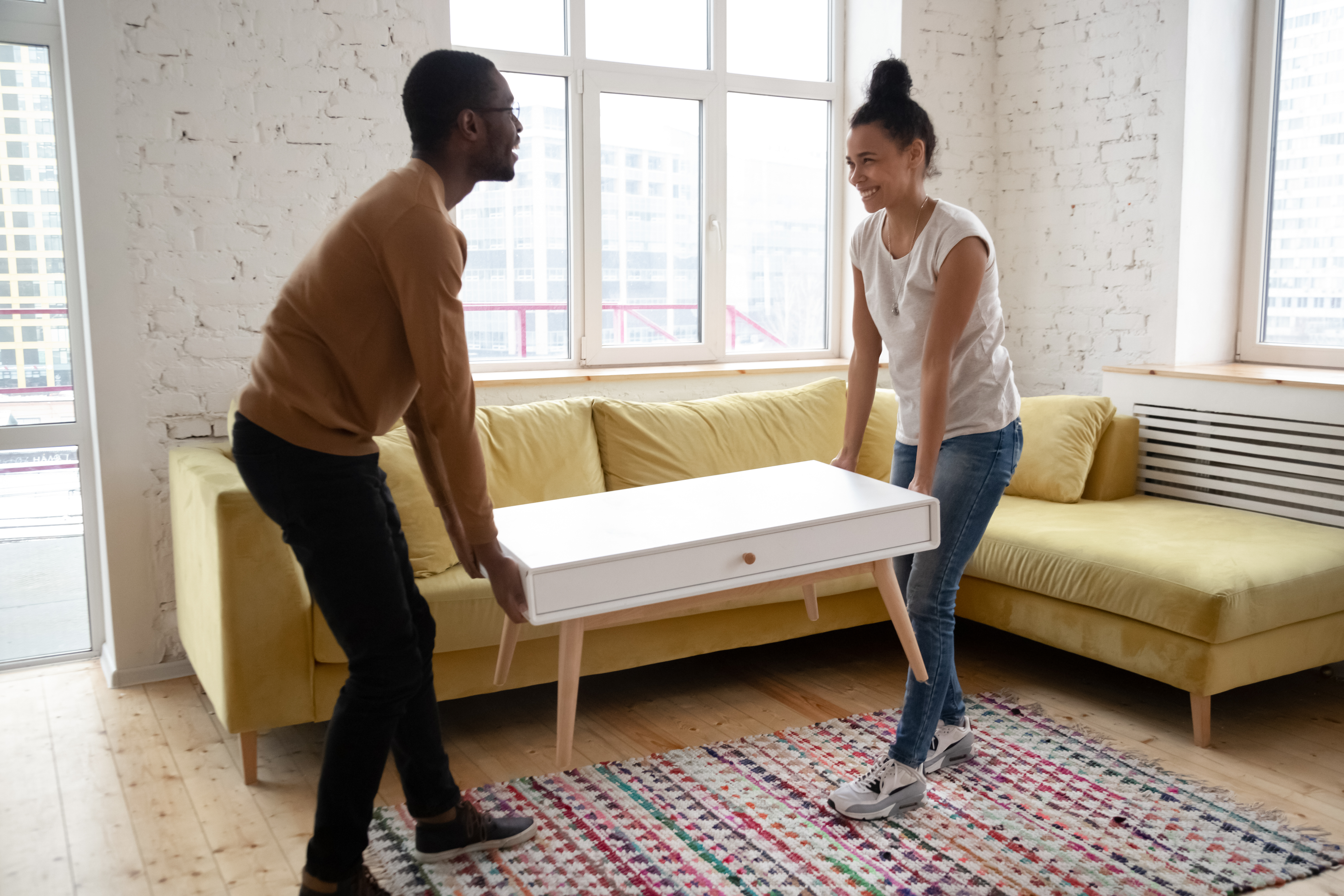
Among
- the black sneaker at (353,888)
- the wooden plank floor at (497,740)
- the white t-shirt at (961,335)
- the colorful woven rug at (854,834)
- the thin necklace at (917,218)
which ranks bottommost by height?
the wooden plank floor at (497,740)

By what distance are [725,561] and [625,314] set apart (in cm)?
231

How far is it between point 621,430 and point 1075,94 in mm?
2373

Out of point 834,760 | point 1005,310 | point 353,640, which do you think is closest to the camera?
point 353,640

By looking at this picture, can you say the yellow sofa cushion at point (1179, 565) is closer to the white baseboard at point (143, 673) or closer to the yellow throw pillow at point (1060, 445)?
the yellow throw pillow at point (1060, 445)

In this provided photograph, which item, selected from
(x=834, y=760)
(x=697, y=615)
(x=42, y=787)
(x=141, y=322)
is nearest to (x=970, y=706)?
(x=834, y=760)

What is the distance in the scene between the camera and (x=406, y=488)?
2.78 metres

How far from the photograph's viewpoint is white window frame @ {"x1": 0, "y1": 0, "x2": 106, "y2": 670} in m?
3.15

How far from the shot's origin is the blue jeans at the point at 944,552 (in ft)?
7.13

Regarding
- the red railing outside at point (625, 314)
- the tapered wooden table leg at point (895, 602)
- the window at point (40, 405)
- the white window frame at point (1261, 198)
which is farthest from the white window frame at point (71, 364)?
the white window frame at point (1261, 198)

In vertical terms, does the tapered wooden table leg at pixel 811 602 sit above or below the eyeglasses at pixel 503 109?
below

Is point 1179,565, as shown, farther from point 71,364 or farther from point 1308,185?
point 71,364

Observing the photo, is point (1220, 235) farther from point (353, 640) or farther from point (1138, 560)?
point (353, 640)

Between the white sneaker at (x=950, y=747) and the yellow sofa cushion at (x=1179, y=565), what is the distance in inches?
22.8

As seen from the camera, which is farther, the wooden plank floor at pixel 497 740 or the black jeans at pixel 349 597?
the wooden plank floor at pixel 497 740
